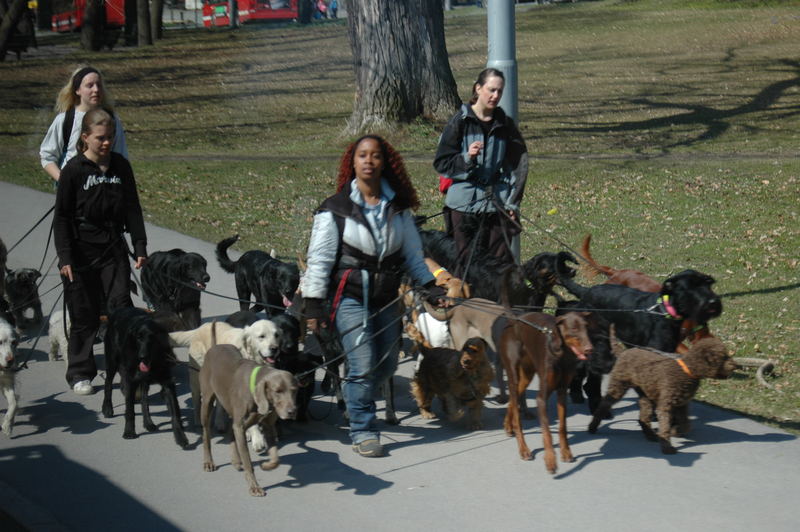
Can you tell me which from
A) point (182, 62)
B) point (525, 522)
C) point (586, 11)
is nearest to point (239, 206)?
point (525, 522)

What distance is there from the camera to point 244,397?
5840mm

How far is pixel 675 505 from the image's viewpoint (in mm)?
5543

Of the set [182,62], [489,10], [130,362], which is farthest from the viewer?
[182,62]

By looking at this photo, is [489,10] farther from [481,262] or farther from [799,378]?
[799,378]

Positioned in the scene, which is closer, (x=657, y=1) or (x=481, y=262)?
(x=481, y=262)

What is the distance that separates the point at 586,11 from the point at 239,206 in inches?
1304

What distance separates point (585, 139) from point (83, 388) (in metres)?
14.4

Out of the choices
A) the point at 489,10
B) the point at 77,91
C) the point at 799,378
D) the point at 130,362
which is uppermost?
the point at 489,10

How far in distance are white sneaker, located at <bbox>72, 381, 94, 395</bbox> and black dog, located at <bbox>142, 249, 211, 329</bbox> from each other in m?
1.18

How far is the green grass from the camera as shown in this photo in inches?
471

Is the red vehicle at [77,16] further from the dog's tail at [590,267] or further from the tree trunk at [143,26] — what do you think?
the dog's tail at [590,267]

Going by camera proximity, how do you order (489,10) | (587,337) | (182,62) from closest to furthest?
(587,337) < (489,10) < (182,62)

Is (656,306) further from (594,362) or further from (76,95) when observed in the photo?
(76,95)

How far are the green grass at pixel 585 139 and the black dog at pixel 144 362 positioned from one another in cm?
405
